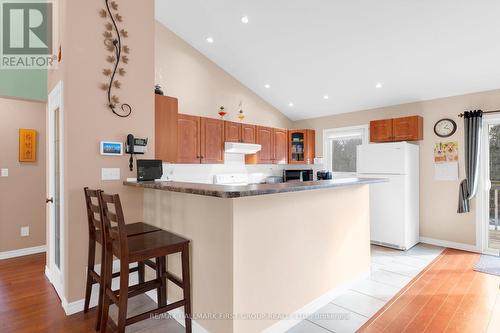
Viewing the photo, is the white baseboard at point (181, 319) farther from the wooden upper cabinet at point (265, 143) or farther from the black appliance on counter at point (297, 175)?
the black appliance on counter at point (297, 175)

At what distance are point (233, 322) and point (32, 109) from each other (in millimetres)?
4207

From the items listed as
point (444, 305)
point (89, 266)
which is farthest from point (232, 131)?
point (444, 305)

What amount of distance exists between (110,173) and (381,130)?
4.28m

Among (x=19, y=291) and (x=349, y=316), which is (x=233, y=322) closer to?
(x=349, y=316)

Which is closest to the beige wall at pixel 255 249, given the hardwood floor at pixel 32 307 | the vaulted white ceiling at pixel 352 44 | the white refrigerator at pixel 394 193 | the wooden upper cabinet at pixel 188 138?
the hardwood floor at pixel 32 307

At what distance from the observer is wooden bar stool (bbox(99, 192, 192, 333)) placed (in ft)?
5.70

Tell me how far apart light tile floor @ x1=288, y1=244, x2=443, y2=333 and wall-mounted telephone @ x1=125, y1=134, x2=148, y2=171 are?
210cm

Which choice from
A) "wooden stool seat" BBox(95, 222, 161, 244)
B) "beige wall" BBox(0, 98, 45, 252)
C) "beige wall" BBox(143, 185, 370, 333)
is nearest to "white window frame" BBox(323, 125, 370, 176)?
"beige wall" BBox(143, 185, 370, 333)

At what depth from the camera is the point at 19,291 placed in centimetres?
277

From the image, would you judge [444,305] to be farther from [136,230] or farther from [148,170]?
[148,170]

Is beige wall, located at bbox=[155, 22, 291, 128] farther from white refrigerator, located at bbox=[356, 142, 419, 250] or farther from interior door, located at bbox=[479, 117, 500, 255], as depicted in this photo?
interior door, located at bbox=[479, 117, 500, 255]

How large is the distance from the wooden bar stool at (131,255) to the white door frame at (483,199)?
14.7 ft

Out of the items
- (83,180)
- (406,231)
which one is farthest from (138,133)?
(406,231)

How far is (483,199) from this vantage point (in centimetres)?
411
